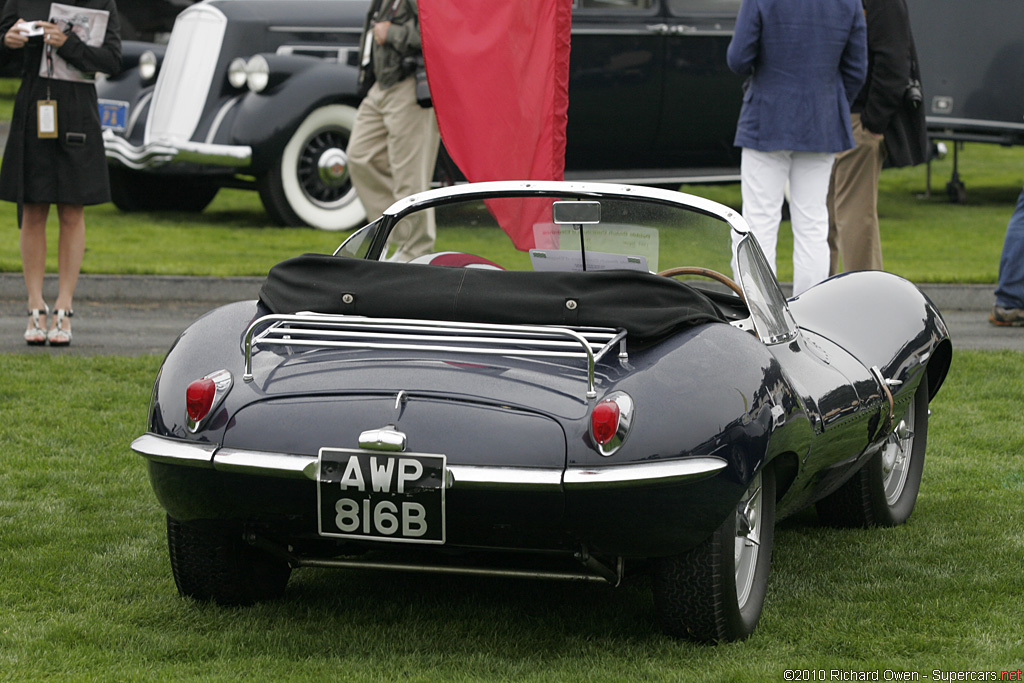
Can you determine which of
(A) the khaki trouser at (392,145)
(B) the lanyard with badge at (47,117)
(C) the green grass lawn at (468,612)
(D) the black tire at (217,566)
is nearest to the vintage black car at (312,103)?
(A) the khaki trouser at (392,145)

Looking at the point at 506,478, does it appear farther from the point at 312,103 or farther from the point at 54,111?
the point at 312,103

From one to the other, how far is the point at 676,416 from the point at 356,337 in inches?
34.2

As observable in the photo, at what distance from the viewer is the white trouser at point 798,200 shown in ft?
24.7

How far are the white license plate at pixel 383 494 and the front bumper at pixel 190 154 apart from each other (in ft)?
27.9

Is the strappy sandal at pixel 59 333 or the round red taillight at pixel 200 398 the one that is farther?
the strappy sandal at pixel 59 333

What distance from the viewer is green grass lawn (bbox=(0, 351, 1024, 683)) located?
129 inches

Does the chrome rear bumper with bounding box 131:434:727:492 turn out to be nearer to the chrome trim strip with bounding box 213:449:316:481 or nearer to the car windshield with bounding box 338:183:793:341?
the chrome trim strip with bounding box 213:449:316:481

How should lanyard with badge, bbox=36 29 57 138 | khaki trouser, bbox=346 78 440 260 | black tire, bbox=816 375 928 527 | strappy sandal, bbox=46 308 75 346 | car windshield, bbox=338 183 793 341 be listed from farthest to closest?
khaki trouser, bbox=346 78 440 260
strappy sandal, bbox=46 308 75 346
lanyard with badge, bbox=36 29 57 138
black tire, bbox=816 375 928 527
car windshield, bbox=338 183 793 341

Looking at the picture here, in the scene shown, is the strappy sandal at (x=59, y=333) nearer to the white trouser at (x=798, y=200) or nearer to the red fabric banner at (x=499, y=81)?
the red fabric banner at (x=499, y=81)

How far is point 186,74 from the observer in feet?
38.0

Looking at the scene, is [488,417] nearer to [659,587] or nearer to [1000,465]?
[659,587]

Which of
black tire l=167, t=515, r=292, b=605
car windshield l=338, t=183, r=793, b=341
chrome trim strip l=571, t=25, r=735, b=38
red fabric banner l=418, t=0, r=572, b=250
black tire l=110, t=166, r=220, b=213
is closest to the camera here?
black tire l=167, t=515, r=292, b=605

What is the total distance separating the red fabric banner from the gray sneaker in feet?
12.5

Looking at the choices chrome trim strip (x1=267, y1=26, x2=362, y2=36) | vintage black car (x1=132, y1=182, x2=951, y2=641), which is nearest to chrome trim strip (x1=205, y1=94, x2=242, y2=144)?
chrome trim strip (x1=267, y1=26, x2=362, y2=36)
